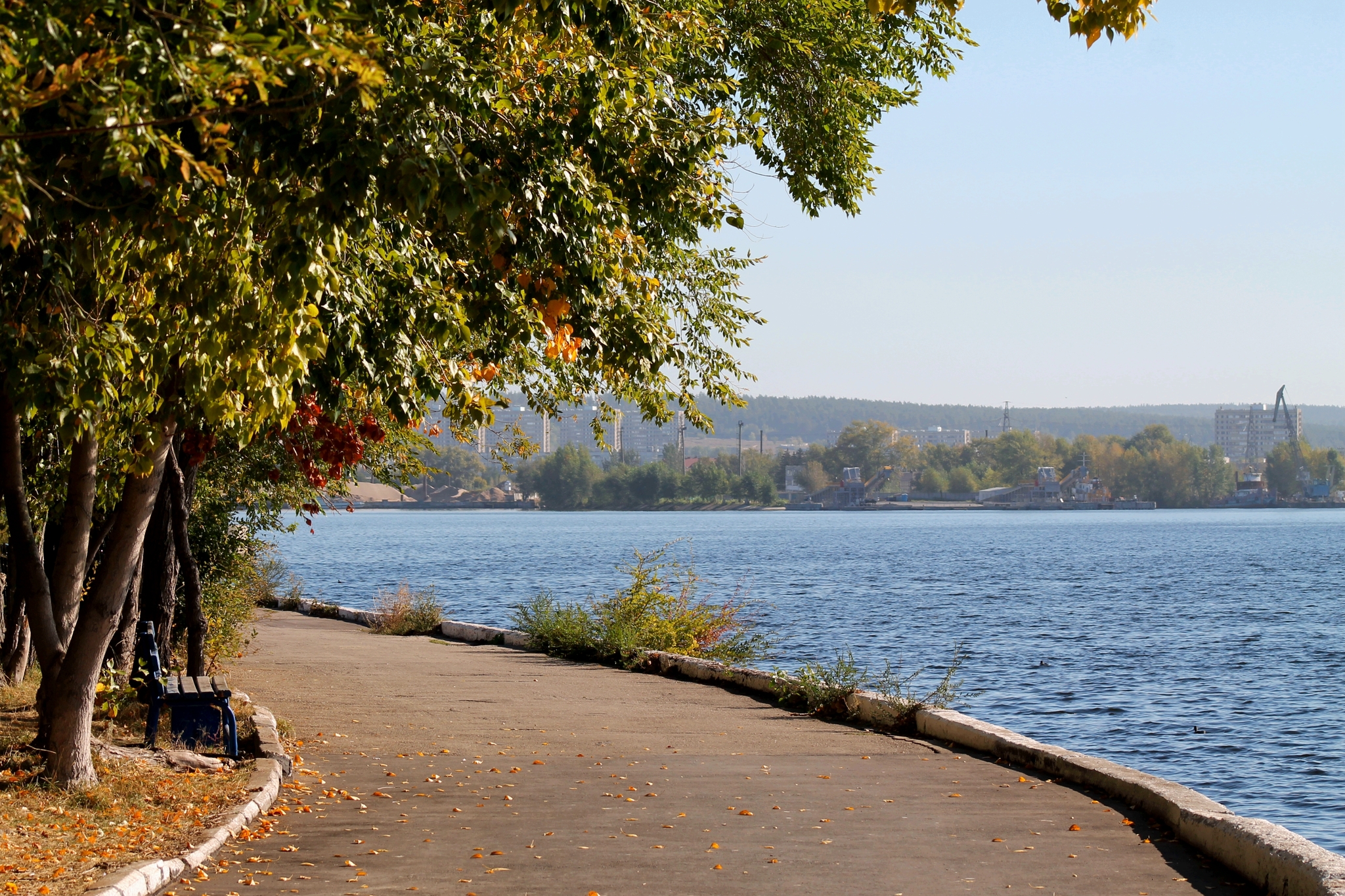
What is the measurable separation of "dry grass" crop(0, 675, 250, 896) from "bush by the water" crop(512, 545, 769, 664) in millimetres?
8119

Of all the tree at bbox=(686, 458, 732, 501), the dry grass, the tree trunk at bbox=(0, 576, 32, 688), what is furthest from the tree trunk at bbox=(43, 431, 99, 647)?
the tree at bbox=(686, 458, 732, 501)

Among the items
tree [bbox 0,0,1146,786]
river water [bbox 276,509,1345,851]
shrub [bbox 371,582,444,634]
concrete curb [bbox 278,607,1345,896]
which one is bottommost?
river water [bbox 276,509,1345,851]

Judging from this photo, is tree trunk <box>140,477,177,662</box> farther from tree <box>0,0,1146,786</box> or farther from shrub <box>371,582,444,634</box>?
shrub <box>371,582,444,634</box>

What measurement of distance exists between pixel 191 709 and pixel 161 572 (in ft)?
10.5

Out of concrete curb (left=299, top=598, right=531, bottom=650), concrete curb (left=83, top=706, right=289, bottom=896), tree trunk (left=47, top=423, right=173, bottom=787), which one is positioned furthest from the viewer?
concrete curb (left=299, top=598, right=531, bottom=650)

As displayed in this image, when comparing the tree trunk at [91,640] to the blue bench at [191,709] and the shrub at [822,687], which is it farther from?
the shrub at [822,687]

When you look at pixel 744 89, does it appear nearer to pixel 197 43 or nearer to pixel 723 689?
pixel 723 689

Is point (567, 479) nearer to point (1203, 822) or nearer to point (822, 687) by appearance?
point (822, 687)

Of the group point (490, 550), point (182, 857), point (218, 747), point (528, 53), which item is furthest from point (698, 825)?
point (490, 550)

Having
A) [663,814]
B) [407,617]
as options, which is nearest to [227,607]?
[407,617]

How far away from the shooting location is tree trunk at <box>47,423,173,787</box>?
25.2 ft

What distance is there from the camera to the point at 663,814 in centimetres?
764

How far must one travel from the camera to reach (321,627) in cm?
2253

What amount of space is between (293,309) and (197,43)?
1.05 m
